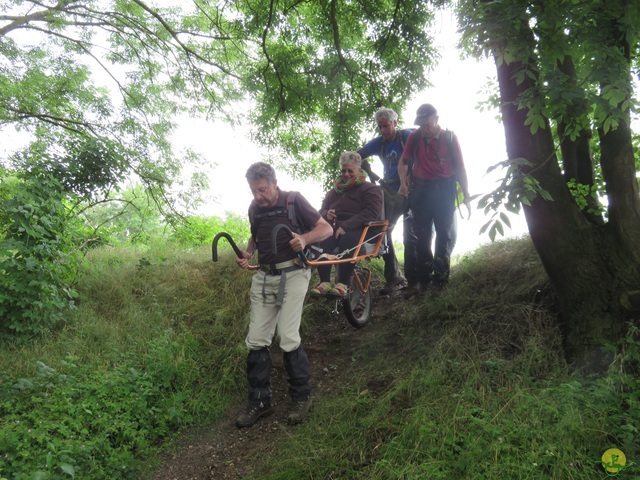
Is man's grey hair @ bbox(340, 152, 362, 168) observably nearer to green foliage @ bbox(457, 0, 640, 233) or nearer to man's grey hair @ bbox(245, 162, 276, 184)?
man's grey hair @ bbox(245, 162, 276, 184)

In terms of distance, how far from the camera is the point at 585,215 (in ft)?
12.8

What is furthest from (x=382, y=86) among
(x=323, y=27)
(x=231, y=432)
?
(x=231, y=432)

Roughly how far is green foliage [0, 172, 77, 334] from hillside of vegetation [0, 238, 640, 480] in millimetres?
253

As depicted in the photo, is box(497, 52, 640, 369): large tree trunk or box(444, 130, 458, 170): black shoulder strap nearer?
box(497, 52, 640, 369): large tree trunk

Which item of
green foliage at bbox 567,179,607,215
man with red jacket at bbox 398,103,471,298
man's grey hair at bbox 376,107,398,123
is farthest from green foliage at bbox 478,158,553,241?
man's grey hair at bbox 376,107,398,123

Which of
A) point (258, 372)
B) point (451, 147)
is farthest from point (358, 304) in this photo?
point (451, 147)

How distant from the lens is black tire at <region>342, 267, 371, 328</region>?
195 inches

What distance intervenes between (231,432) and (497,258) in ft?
12.3

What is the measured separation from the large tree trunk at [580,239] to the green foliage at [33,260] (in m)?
4.97

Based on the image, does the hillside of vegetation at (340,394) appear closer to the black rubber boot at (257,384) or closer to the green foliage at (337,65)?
the black rubber boot at (257,384)

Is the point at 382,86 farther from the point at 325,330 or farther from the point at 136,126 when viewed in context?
the point at 136,126

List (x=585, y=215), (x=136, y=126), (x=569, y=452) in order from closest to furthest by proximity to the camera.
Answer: (x=569, y=452) < (x=585, y=215) < (x=136, y=126)

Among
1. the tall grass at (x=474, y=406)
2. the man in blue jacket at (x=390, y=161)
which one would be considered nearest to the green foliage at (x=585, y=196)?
the tall grass at (x=474, y=406)

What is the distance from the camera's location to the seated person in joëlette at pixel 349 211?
4.92 metres
